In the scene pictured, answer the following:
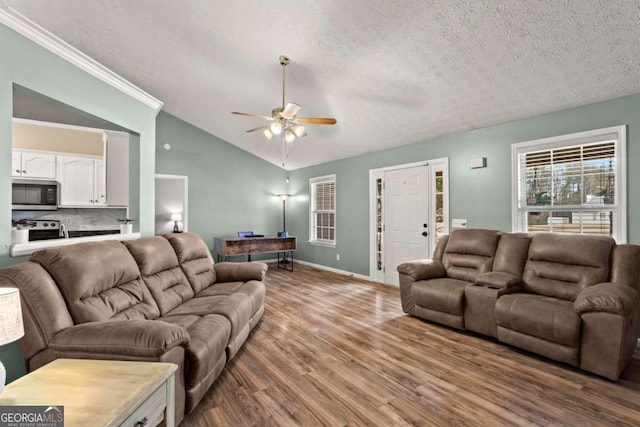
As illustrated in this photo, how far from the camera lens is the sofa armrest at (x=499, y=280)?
300 cm

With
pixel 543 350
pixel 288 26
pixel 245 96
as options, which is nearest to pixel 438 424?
pixel 543 350

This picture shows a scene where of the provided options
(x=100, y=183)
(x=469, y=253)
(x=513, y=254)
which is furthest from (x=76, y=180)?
(x=513, y=254)

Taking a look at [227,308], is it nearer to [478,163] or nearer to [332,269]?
[478,163]

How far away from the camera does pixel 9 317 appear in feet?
3.98

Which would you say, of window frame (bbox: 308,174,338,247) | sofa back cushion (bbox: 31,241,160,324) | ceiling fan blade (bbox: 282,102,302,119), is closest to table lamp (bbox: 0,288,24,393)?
sofa back cushion (bbox: 31,241,160,324)

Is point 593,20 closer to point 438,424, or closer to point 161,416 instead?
point 438,424

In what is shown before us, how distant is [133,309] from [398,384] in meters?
2.13

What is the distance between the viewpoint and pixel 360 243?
5.79 m

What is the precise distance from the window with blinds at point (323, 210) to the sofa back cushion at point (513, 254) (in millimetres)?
3508

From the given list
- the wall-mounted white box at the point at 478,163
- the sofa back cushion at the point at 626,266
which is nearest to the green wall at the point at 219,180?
the wall-mounted white box at the point at 478,163

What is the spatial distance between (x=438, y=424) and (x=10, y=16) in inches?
156

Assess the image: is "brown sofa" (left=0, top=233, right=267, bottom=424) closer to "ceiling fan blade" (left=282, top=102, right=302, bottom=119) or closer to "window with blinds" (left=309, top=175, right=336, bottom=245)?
"ceiling fan blade" (left=282, top=102, right=302, bottom=119)

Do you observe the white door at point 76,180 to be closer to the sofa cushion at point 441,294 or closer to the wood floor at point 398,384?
the wood floor at point 398,384

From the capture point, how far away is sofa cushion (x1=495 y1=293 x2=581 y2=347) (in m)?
2.36
